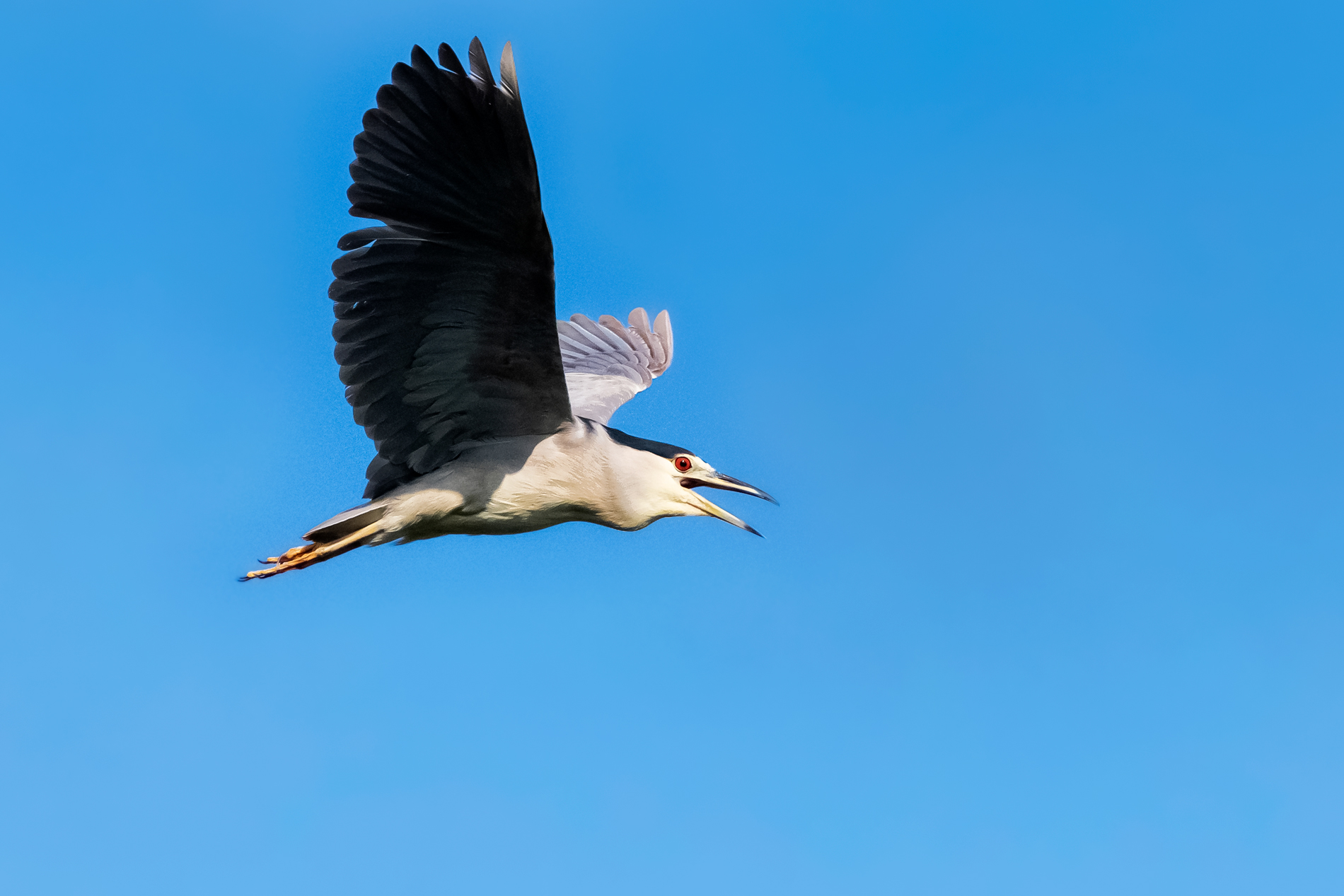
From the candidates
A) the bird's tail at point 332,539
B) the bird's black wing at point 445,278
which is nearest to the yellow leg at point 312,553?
the bird's tail at point 332,539

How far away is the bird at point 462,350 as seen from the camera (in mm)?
6621

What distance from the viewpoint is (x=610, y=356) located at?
447 inches

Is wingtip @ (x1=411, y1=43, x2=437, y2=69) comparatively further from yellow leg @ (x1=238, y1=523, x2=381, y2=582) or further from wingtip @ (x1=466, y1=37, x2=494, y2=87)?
yellow leg @ (x1=238, y1=523, x2=381, y2=582)

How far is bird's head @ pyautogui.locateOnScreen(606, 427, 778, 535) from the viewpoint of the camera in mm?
8109

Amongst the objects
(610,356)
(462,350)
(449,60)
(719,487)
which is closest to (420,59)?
(449,60)

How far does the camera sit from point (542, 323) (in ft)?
24.0

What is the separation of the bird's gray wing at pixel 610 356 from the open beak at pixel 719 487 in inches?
77.1

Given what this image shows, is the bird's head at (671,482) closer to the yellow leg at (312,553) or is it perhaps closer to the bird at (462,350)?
the bird at (462,350)

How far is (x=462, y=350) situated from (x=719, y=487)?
6.55ft

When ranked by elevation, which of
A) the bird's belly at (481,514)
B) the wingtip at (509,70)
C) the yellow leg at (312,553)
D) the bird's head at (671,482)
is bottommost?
the yellow leg at (312,553)

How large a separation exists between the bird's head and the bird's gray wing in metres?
1.92

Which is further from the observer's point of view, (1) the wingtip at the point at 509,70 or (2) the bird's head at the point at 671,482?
(2) the bird's head at the point at 671,482

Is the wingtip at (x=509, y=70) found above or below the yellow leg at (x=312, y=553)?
above

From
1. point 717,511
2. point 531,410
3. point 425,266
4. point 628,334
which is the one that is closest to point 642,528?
point 717,511
